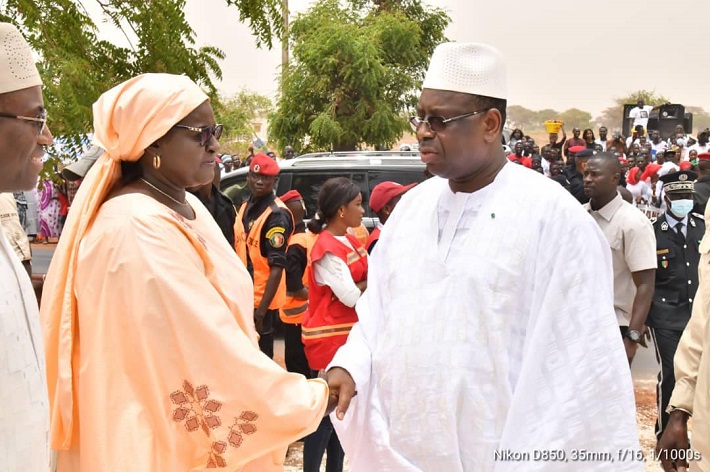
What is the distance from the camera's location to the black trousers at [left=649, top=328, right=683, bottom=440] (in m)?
5.77

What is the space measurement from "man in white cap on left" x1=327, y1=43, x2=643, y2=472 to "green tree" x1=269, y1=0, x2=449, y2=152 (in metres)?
16.8

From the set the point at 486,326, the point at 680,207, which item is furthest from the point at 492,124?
the point at 680,207

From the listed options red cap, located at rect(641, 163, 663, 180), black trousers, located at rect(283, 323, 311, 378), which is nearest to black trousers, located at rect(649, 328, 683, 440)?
black trousers, located at rect(283, 323, 311, 378)

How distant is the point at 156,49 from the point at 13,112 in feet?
8.36

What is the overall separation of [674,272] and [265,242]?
3212 millimetres

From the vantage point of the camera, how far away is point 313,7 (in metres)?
22.0

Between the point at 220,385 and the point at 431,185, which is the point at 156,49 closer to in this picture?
the point at 431,185

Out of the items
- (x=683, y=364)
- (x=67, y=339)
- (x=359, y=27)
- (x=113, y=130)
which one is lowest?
(x=683, y=364)

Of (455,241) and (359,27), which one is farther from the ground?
(359,27)

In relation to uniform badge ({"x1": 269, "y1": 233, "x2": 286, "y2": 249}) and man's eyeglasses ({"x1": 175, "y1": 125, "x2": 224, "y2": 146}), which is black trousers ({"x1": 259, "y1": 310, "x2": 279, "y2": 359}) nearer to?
uniform badge ({"x1": 269, "y1": 233, "x2": 286, "y2": 249})

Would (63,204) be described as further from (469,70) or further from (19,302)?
(19,302)

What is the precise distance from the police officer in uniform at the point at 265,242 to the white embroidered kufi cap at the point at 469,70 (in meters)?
3.34

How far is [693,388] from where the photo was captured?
12.0 feet

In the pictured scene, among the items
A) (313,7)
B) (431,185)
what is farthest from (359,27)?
(431,185)
